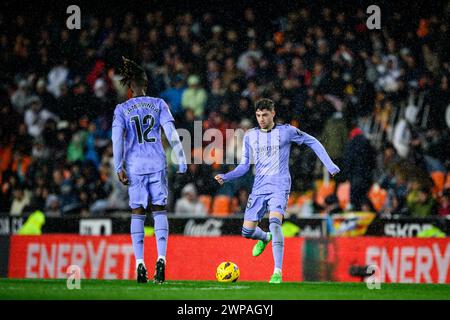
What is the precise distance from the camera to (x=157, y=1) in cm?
2116

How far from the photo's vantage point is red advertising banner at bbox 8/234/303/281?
1424cm

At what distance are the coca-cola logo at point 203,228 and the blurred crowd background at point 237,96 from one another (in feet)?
3.47

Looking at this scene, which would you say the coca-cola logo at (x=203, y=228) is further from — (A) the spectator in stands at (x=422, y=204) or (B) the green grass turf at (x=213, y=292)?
(B) the green grass turf at (x=213, y=292)

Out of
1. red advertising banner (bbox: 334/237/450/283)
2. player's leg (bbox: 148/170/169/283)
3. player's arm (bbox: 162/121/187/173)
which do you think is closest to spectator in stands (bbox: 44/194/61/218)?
red advertising banner (bbox: 334/237/450/283)

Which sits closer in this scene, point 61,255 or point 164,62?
point 61,255

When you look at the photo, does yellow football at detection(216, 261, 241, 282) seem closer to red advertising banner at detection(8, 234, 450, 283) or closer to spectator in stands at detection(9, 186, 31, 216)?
red advertising banner at detection(8, 234, 450, 283)

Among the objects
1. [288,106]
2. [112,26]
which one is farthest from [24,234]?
[112,26]

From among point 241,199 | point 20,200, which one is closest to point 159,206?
point 241,199

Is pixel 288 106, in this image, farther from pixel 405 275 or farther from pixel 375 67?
pixel 405 275

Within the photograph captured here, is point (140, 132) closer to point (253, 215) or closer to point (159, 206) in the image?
point (159, 206)

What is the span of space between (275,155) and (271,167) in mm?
151

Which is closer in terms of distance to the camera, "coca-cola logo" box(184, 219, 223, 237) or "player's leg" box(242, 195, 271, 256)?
"player's leg" box(242, 195, 271, 256)
